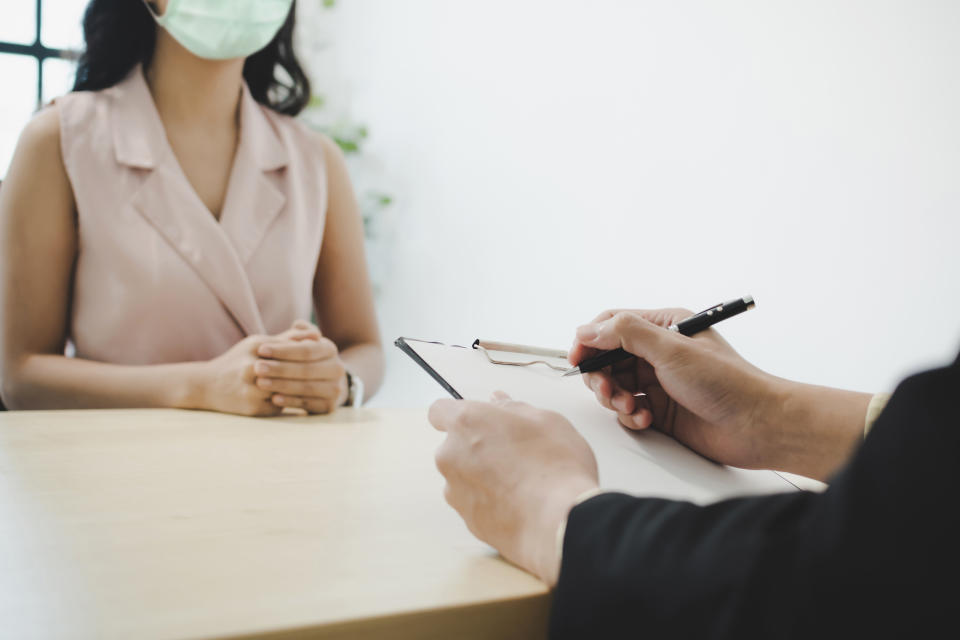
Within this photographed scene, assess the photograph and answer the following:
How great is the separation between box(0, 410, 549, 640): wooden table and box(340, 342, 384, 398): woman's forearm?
2.02ft

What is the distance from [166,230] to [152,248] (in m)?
0.04

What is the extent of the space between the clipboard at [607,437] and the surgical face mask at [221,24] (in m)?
0.92

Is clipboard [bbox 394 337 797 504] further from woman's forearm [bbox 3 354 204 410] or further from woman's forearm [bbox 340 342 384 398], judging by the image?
woman's forearm [bbox 340 342 384 398]

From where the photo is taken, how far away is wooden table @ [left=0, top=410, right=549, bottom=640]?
1.35 feet

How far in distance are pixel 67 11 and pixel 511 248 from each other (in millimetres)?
2242

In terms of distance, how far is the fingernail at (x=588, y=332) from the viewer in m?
0.79

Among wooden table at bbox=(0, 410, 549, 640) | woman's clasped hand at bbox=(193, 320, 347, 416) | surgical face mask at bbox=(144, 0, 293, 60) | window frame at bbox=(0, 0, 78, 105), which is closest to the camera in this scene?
wooden table at bbox=(0, 410, 549, 640)

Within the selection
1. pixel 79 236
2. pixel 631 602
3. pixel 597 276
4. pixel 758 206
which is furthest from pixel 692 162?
pixel 631 602

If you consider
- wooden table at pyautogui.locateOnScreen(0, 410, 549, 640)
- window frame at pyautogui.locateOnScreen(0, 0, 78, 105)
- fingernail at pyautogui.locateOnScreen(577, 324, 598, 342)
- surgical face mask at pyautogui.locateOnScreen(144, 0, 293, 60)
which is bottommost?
wooden table at pyautogui.locateOnScreen(0, 410, 549, 640)

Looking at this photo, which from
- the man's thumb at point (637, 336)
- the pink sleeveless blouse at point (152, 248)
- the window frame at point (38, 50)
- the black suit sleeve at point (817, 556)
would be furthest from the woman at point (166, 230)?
the window frame at point (38, 50)

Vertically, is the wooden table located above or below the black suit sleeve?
below

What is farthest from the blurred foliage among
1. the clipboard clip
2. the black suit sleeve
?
the black suit sleeve

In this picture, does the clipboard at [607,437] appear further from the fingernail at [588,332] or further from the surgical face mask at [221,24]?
the surgical face mask at [221,24]

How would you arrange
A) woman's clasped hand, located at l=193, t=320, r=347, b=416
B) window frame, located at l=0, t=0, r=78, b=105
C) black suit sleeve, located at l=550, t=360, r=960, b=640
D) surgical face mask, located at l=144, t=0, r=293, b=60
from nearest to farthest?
black suit sleeve, located at l=550, t=360, r=960, b=640, woman's clasped hand, located at l=193, t=320, r=347, b=416, surgical face mask, located at l=144, t=0, r=293, b=60, window frame, located at l=0, t=0, r=78, b=105
